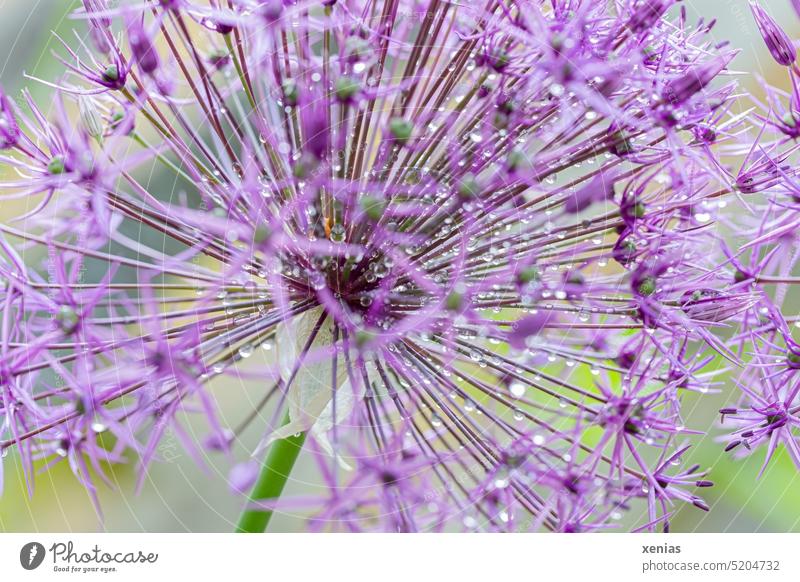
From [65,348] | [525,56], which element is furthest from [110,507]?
[525,56]

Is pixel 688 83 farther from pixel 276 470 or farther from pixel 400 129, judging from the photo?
pixel 276 470

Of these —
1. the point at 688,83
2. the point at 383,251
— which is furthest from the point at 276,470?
the point at 688,83

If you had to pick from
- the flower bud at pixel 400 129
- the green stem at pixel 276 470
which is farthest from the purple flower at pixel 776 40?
the green stem at pixel 276 470

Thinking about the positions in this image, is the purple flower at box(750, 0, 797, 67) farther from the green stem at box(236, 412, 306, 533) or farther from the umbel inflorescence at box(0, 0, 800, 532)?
the green stem at box(236, 412, 306, 533)

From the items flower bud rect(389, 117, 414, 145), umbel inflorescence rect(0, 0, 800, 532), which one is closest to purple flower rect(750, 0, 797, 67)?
umbel inflorescence rect(0, 0, 800, 532)

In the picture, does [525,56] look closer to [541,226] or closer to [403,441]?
[541,226]

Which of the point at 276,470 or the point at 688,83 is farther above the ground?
the point at 688,83

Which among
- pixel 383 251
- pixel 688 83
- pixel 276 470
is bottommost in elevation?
pixel 276 470
